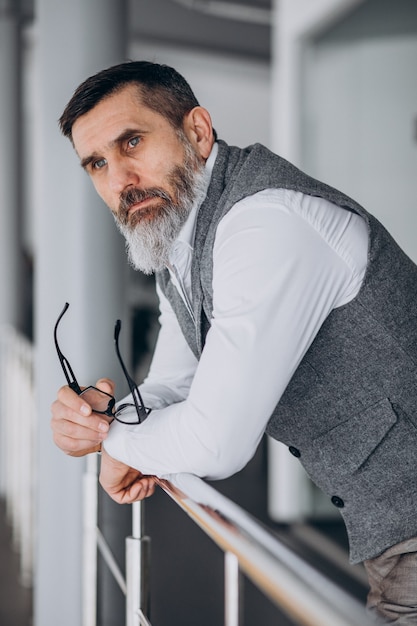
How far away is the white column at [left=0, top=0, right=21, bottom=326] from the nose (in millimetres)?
3897

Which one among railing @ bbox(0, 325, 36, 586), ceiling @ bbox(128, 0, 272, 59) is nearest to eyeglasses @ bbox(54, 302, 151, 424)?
railing @ bbox(0, 325, 36, 586)

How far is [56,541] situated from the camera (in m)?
2.17

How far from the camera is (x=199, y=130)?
136 centimetres

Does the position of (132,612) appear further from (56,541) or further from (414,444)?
(56,541)

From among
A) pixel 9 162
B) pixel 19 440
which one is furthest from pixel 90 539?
pixel 9 162

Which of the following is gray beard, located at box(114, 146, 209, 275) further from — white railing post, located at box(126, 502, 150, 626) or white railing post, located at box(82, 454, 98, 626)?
white railing post, located at box(82, 454, 98, 626)

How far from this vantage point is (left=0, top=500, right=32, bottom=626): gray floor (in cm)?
291

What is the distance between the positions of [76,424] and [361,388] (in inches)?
19.8

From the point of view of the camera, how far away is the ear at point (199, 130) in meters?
1.35

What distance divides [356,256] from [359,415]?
0.84 feet

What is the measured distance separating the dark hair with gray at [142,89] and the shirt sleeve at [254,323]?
338mm

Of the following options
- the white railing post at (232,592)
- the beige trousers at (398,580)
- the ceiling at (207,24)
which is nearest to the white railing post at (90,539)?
the beige trousers at (398,580)

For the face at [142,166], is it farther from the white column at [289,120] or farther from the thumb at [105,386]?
the white column at [289,120]

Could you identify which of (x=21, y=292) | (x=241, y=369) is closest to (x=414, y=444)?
(x=241, y=369)
